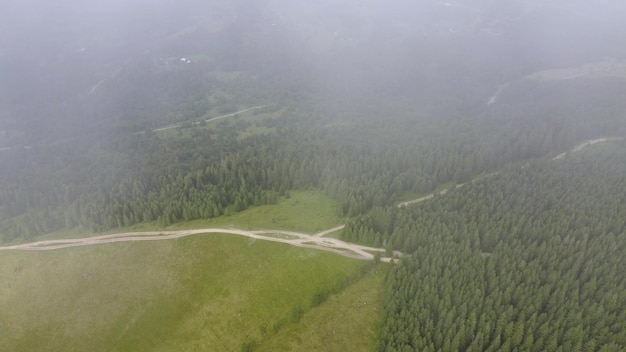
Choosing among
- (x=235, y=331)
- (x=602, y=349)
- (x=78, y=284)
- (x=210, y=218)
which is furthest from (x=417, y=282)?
(x=78, y=284)

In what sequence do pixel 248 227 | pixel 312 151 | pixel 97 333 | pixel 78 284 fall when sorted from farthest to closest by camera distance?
pixel 312 151
pixel 248 227
pixel 78 284
pixel 97 333

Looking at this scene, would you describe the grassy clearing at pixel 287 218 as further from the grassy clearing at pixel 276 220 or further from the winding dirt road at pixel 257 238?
the winding dirt road at pixel 257 238

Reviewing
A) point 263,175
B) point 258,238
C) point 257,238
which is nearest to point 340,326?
point 258,238

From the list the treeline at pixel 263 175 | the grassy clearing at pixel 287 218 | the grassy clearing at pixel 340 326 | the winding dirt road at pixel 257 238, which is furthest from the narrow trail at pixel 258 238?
the grassy clearing at pixel 340 326

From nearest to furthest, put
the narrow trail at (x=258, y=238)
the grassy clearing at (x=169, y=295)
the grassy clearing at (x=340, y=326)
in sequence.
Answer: the grassy clearing at (x=340, y=326) < the grassy clearing at (x=169, y=295) < the narrow trail at (x=258, y=238)

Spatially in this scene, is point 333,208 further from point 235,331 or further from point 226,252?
point 235,331

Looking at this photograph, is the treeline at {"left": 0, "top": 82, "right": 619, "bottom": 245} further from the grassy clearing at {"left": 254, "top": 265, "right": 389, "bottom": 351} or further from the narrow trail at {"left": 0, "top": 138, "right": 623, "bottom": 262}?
the grassy clearing at {"left": 254, "top": 265, "right": 389, "bottom": 351}

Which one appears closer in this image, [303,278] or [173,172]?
[303,278]
